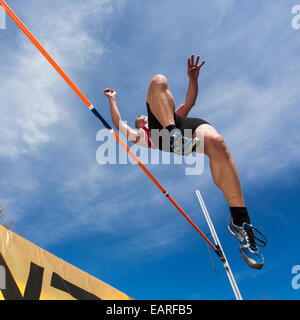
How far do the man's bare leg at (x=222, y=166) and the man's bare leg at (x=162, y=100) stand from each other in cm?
32

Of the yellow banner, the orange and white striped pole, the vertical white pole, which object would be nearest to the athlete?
the orange and white striped pole

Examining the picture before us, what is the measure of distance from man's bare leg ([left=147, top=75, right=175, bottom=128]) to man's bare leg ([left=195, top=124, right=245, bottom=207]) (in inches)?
12.7

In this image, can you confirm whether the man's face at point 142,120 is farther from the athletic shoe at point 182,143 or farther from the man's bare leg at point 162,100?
the athletic shoe at point 182,143

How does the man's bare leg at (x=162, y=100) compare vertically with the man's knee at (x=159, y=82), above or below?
below

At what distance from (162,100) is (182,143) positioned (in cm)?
50

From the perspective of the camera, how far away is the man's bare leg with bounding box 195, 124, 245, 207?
110 inches

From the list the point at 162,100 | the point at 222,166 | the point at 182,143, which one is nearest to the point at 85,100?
the point at 162,100

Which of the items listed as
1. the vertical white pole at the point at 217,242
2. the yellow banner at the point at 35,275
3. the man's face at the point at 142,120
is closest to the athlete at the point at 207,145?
the man's face at the point at 142,120

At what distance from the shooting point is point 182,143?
2.83 metres

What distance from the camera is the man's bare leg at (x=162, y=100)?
2.94 meters

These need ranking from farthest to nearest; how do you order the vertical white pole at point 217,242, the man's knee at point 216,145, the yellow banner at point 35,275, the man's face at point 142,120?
the man's face at point 142,120, the vertical white pole at point 217,242, the yellow banner at point 35,275, the man's knee at point 216,145
